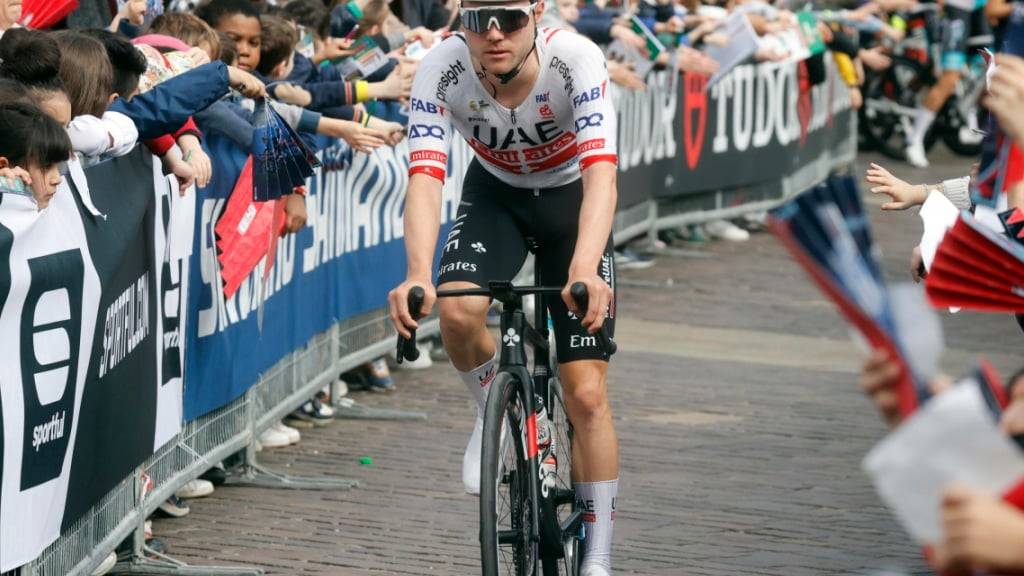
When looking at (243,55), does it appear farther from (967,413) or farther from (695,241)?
(695,241)

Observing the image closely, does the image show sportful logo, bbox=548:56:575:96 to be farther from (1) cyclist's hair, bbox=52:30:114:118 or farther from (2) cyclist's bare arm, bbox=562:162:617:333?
(1) cyclist's hair, bbox=52:30:114:118

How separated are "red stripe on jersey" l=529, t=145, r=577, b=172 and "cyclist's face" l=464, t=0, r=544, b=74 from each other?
461mm

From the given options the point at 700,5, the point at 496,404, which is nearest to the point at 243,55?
the point at 496,404

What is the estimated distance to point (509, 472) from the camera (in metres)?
5.54

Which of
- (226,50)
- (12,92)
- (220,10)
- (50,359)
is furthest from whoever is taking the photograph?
(220,10)

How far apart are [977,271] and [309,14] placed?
259 inches

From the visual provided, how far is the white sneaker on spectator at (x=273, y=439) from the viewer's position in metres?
8.85

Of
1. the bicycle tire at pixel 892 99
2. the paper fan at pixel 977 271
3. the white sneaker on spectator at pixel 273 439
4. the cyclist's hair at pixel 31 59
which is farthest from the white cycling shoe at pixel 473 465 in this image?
the bicycle tire at pixel 892 99

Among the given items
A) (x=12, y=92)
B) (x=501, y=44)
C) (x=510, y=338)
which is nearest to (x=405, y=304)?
(x=510, y=338)

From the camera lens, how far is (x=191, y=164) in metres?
6.86

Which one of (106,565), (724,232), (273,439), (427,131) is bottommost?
(724,232)

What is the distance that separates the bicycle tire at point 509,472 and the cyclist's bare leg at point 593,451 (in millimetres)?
309

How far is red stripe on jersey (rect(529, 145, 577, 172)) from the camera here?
606 centimetres

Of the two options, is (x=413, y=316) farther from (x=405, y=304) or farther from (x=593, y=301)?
(x=593, y=301)
